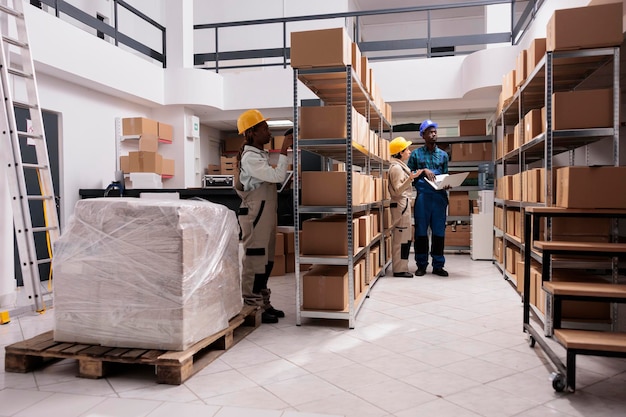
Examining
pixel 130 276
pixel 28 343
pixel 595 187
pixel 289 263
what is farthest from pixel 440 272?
pixel 28 343

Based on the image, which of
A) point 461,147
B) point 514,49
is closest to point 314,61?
point 514,49

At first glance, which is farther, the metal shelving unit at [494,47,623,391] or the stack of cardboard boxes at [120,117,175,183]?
the stack of cardboard boxes at [120,117,175,183]

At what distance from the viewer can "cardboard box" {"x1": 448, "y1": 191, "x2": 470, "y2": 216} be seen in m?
8.73

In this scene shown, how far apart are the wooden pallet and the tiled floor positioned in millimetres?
61

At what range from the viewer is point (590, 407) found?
2371 mm

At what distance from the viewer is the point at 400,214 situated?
20.3 ft

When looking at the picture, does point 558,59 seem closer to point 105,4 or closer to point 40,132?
point 40,132

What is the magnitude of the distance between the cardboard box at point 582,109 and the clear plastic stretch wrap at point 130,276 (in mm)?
2766

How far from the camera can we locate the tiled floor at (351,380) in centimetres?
237

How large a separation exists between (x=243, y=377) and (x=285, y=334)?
3.03ft

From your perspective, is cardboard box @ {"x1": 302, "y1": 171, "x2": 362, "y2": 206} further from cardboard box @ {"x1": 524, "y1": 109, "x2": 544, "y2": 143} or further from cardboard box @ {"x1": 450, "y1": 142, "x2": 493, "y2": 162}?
cardboard box @ {"x1": 450, "y1": 142, "x2": 493, "y2": 162}

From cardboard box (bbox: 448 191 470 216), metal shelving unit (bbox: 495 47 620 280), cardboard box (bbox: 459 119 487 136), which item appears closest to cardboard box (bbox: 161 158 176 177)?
cardboard box (bbox: 448 191 470 216)

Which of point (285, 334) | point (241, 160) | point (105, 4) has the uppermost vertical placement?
point (105, 4)

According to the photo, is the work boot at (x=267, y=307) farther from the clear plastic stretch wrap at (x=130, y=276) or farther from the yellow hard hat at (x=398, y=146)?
the yellow hard hat at (x=398, y=146)
